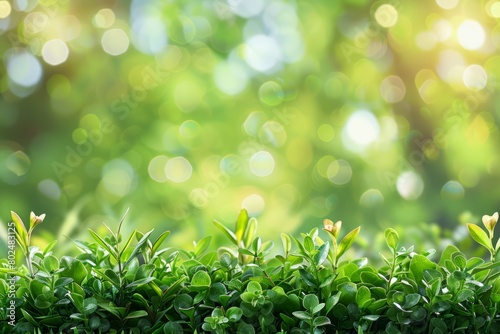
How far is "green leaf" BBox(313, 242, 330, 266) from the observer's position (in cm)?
65

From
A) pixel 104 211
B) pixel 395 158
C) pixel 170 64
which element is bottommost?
pixel 104 211

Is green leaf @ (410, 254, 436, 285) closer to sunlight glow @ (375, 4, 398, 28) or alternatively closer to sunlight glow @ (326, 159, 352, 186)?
sunlight glow @ (326, 159, 352, 186)

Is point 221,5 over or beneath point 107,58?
over

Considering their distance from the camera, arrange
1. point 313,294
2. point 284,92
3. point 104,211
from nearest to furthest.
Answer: point 313,294 < point 104,211 < point 284,92

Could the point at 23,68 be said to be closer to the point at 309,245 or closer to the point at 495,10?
the point at 495,10

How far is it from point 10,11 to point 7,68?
21 cm

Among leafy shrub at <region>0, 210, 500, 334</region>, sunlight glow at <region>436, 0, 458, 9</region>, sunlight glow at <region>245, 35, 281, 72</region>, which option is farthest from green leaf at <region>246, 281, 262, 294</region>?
sunlight glow at <region>436, 0, 458, 9</region>

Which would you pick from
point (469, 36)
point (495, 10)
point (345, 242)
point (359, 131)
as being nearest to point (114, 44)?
point (359, 131)

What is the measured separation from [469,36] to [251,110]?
84 centimetres

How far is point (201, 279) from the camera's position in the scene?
649mm

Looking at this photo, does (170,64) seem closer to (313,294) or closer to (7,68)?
(7,68)

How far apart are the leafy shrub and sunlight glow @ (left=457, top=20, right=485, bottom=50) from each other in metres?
1.76

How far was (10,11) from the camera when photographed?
2.28 meters

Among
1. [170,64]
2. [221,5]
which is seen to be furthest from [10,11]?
[221,5]
